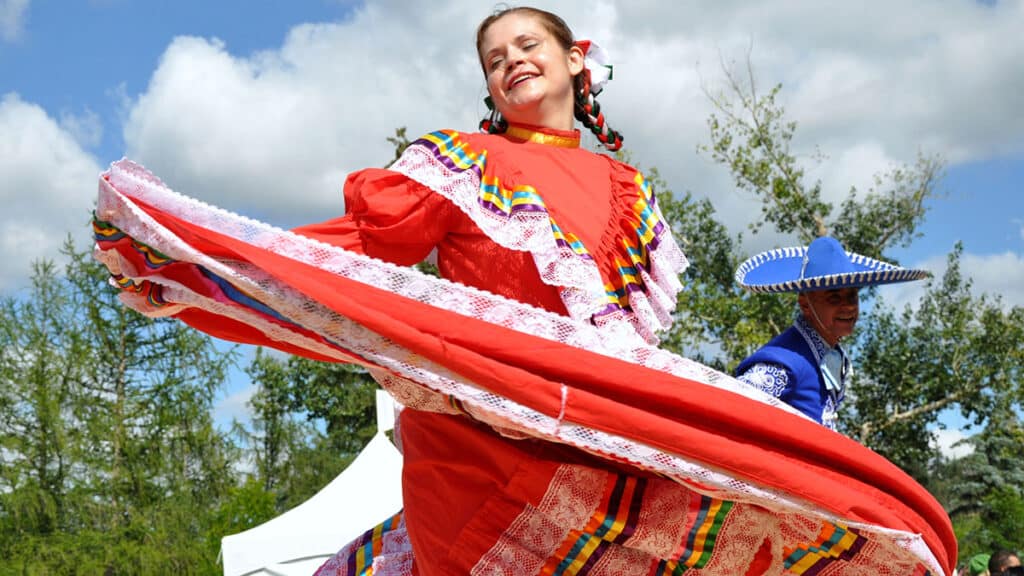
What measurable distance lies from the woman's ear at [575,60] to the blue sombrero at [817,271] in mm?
1401

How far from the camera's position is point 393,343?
6.55 ft

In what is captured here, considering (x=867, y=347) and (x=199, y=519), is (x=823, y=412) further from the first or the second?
(x=867, y=347)

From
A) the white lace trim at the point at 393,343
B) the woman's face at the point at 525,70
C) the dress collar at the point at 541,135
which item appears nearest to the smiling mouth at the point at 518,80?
the woman's face at the point at 525,70

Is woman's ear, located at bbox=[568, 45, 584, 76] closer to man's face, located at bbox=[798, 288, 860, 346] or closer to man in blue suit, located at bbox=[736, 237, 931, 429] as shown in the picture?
→ man in blue suit, located at bbox=[736, 237, 931, 429]

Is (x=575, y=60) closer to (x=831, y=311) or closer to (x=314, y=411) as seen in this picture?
(x=831, y=311)

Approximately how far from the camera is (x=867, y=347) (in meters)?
16.9

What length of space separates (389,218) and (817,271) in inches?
80.7

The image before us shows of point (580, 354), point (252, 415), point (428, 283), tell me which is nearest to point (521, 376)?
point (580, 354)

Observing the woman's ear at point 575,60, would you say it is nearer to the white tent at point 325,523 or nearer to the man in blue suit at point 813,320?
the man in blue suit at point 813,320

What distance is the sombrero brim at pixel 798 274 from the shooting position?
3.83 m

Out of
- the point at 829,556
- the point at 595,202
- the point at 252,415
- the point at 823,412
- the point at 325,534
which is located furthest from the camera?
the point at 252,415

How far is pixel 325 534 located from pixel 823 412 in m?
5.14

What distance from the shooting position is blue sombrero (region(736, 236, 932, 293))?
3.84 meters

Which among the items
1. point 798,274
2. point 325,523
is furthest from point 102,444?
point 798,274
